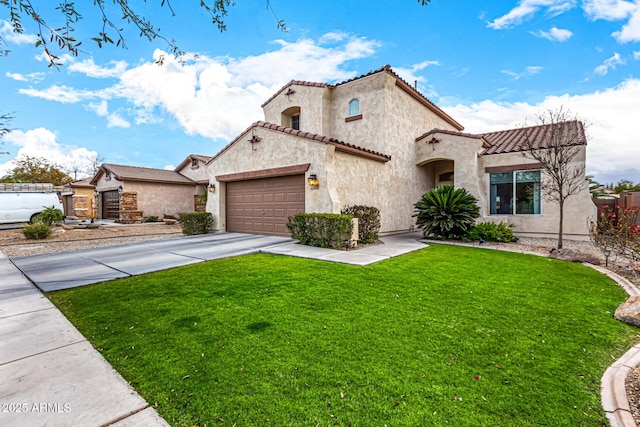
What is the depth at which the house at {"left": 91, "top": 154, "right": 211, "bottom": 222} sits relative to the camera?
20609mm

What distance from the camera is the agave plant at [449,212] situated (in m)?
10.6

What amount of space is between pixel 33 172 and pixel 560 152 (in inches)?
1943

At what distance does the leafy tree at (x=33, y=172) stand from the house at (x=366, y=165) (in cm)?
3505

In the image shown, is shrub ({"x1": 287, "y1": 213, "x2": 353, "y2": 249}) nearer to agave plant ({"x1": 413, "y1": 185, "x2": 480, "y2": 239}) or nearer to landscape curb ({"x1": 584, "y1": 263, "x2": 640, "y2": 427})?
agave plant ({"x1": 413, "y1": 185, "x2": 480, "y2": 239})

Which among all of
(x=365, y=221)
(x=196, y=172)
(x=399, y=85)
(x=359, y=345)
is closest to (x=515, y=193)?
(x=399, y=85)

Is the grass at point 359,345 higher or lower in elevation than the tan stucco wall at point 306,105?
lower

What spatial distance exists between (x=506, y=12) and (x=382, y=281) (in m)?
8.49

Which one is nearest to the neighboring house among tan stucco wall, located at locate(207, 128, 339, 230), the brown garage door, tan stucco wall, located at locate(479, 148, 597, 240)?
tan stucco wall, located at locate(207, 128, 339, 230)

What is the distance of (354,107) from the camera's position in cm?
1341

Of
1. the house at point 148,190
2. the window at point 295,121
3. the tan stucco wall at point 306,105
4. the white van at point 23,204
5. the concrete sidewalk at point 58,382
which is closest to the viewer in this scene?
the concrete sidewalk at point 58,382

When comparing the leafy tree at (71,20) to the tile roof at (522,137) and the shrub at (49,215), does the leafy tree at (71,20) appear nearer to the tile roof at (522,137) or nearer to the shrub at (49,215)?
the tile roof at (522,137)

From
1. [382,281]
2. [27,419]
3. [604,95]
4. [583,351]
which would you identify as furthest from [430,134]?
[27,419]

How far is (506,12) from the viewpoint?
805 cm

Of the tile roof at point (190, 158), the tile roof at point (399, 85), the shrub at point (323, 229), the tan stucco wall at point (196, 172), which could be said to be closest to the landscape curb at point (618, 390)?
the shrub at point (323, 229)
